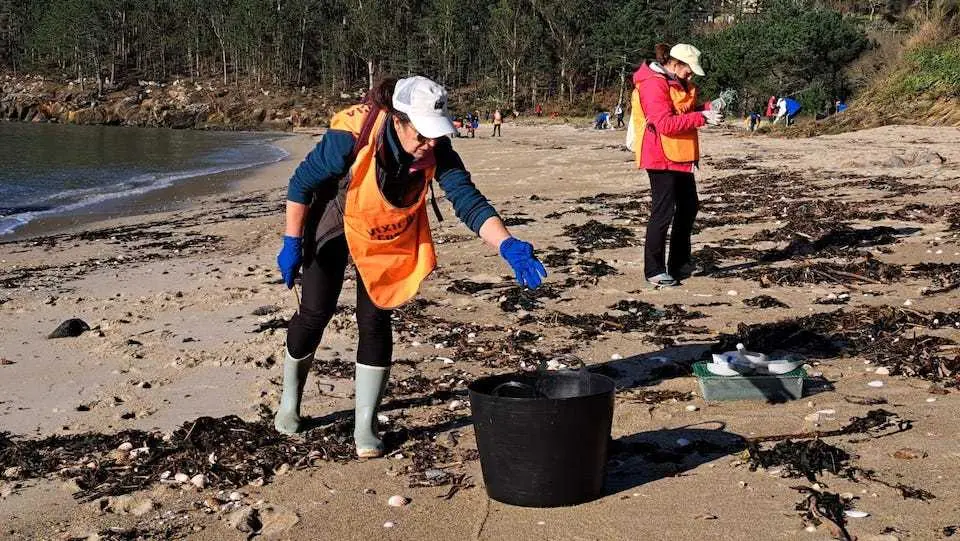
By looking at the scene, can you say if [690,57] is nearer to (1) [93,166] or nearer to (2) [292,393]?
(2) [292,393]

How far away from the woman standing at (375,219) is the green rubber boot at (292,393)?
0.4 inches

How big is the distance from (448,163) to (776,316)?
11.5 ft

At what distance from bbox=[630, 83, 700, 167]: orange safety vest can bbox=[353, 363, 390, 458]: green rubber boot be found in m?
4.08

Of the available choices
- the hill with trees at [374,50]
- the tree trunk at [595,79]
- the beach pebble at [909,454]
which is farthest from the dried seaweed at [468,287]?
the tree trunk at [595,79]

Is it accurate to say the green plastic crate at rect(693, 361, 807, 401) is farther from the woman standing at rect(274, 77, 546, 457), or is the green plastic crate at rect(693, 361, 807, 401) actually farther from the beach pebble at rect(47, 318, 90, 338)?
the beach pebble at rect(47, 318, 90, 338)

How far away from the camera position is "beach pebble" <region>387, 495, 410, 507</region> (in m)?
3.95

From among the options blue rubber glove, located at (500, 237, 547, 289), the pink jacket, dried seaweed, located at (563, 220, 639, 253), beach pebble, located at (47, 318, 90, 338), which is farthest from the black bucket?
dried seaweed, located at (563, 220, 639, 253)

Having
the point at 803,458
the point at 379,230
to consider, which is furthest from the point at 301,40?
the point at 803,458

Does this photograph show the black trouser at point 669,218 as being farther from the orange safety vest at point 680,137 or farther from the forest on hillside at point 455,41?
the forest on hillside at point 455,41

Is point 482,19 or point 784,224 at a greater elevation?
point 482,19

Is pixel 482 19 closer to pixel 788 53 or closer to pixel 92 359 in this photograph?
pixel 788 53

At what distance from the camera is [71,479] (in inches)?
171

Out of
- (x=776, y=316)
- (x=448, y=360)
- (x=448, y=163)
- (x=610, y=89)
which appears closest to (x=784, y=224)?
(x=776, y=316)

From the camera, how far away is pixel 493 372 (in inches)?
232
